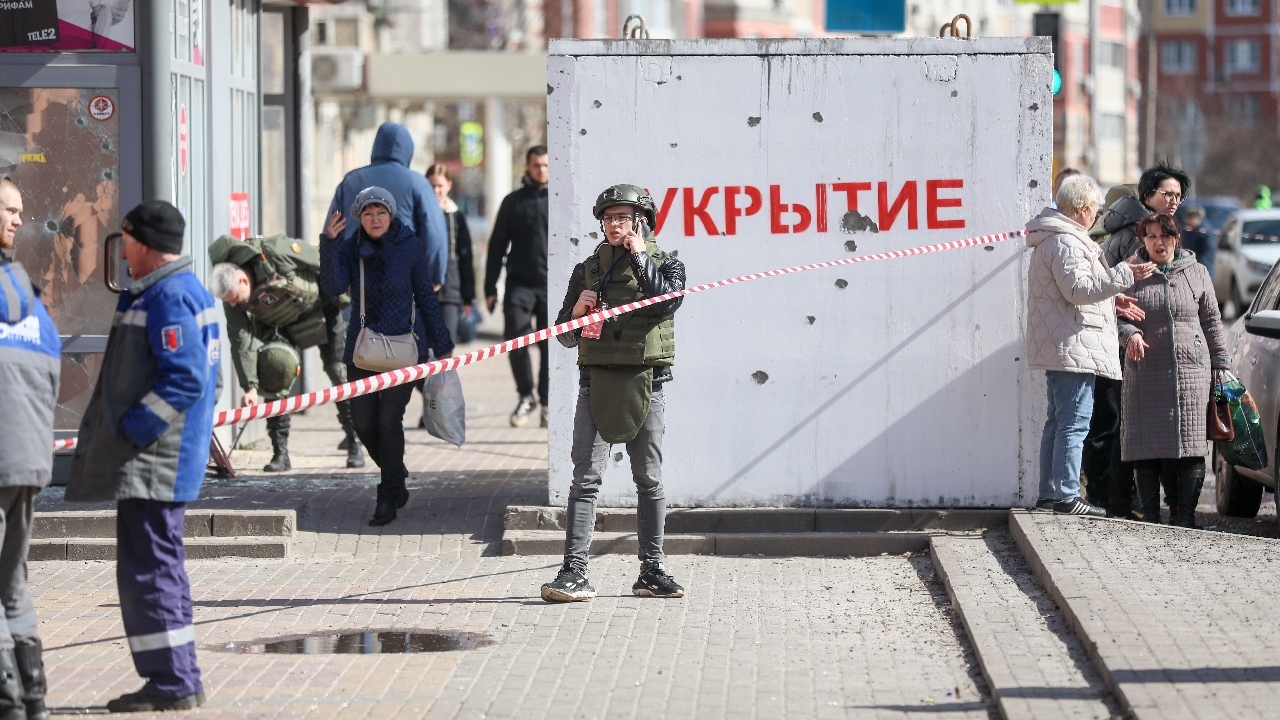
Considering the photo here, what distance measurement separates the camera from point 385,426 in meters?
9.10

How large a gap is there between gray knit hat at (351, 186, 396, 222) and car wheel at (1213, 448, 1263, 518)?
472cm

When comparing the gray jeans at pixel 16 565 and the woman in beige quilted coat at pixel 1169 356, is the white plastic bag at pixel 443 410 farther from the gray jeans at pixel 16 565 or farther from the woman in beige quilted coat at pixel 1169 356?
the gray jeans at pixel 16 565

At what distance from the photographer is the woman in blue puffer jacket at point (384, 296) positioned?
8992 mm

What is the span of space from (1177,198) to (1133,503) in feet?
5.34

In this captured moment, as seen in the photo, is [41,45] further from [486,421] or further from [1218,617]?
[1218,617]

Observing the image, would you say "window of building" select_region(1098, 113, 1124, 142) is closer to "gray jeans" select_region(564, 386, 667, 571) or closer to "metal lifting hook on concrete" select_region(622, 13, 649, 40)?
"metal lifting hook on concrete" select_region(622, 13, 649, 40)

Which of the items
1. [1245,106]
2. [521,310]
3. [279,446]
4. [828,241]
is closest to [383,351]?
[279,446]

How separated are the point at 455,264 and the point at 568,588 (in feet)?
17.8

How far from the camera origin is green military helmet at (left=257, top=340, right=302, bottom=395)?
9984 millimetres

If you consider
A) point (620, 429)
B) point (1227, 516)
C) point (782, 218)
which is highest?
point (782, 218)

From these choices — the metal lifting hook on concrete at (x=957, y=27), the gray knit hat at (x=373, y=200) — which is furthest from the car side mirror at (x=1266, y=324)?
the gray knit hat at (x=373, y=200)

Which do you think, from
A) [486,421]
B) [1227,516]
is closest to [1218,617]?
[1227,516]

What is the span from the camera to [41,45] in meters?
9.62

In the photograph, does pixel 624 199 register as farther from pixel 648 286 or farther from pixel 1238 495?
pixel 1238 495
